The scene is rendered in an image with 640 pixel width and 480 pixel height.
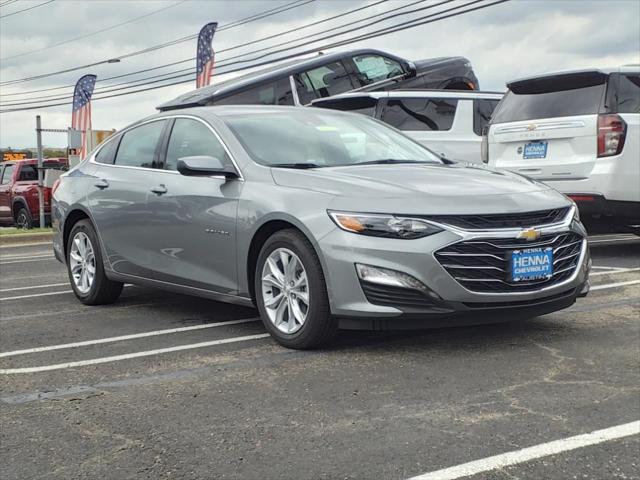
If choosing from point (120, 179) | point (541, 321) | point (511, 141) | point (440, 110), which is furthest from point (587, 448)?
point (440, 110)

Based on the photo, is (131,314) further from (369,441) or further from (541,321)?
(369,441)

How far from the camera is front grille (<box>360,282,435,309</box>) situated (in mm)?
4457

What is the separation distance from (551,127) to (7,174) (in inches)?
566

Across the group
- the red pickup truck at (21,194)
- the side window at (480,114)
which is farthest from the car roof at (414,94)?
the red pickup truck at (21,194)

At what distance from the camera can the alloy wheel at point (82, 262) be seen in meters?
6.75

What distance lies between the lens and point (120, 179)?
641 centimetres

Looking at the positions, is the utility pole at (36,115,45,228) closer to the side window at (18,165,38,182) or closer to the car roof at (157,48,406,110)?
the side window at (18,165,38,182)

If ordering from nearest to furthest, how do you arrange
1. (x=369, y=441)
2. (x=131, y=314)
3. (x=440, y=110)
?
1. (x=369, y=441)
2. (x=131, y=314)
3. (x=440, y=110)

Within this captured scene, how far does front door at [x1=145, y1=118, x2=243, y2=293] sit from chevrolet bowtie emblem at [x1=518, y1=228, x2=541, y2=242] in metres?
1.79

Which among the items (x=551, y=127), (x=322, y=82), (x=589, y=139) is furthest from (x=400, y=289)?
(x=322, y=82)

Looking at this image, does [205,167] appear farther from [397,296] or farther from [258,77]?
[258,77]

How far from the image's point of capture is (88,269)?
22.3ft

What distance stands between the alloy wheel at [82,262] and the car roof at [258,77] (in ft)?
21.0

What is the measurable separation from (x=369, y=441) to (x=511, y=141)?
6.15m
